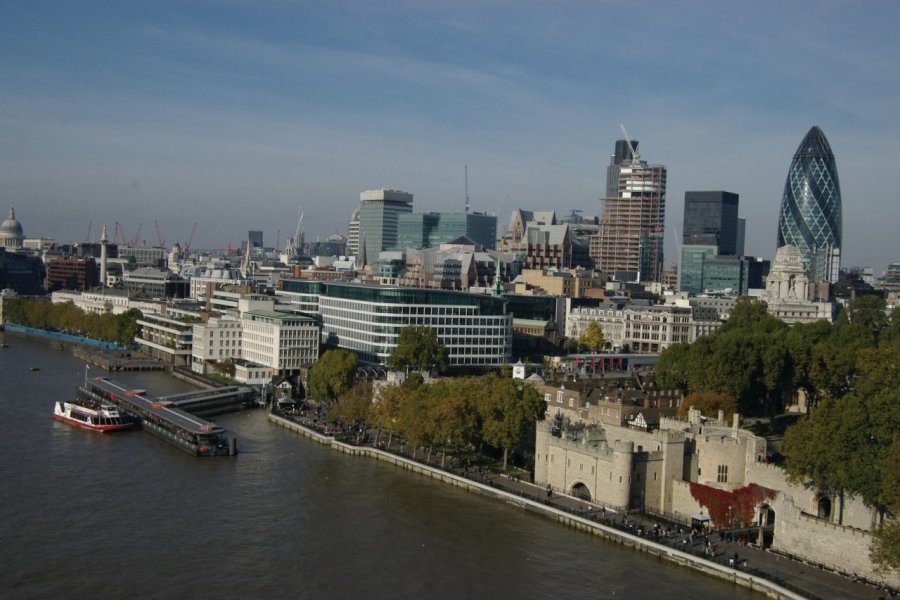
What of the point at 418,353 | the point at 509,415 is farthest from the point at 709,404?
the point at 418,353

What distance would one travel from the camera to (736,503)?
44844 millimetres

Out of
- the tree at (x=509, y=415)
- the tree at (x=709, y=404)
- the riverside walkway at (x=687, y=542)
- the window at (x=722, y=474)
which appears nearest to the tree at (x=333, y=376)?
the riverside walkway at (x=687, y=542)

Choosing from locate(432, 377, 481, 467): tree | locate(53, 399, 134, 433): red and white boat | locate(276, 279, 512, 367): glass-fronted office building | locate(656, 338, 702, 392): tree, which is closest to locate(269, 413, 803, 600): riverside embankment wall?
locate(432, 377, 481, 467): tree

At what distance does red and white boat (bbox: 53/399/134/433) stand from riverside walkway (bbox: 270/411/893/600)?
700 inches

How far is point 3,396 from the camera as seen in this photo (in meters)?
76.3

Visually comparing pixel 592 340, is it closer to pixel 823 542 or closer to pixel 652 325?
pixel 652 325

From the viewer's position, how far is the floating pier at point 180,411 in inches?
2344

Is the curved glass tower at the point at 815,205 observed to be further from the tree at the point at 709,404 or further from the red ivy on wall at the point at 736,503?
the red ivy on wall at the point at 736,503

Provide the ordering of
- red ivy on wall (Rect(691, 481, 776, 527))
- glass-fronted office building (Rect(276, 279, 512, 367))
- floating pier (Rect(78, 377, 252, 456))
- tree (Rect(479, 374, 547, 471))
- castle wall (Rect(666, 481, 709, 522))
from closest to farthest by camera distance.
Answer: red ivy on wall (Rect(691, 481, 776, 527))
castle wall (Rect(666, 481, 709, 522))
tree (Rect(479, 374, 547, 471))
floating pier (Rect(78, 377, 252, 456))
glass-fronted office building (Rect(276, 279, 512, 367))

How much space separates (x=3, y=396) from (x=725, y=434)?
177 feet

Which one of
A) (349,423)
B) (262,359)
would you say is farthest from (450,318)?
(349,423)

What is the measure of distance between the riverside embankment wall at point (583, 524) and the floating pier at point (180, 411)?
23.0 ft

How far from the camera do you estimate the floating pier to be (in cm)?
5953

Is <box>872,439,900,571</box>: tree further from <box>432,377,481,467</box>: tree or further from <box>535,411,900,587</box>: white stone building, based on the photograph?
<box>432,377,481,467</box>: tree
